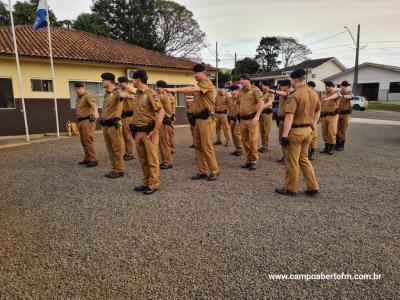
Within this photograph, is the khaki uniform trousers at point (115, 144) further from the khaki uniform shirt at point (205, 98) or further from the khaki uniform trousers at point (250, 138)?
the khaki uniform trousers at point (250, 138)

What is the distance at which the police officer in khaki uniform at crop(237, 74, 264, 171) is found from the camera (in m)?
6.24

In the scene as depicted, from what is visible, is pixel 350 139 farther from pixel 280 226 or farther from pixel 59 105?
pixel 59 105

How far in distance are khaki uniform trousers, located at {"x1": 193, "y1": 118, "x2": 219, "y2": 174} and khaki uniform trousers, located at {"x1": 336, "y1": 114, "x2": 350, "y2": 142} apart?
4945 mm

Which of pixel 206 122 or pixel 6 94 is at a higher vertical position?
pixel 6 94

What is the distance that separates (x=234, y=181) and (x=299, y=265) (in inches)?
110

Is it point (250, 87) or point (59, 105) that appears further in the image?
point (59, 105)

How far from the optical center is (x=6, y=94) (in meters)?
11.6

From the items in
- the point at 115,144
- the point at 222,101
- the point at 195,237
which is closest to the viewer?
the point at 195,237

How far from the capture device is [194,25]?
115 ft

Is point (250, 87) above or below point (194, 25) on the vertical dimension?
below

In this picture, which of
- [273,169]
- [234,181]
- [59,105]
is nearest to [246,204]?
[234,181]

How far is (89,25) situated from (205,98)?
2807cm

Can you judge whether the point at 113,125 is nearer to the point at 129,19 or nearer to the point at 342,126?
the point at 342,126

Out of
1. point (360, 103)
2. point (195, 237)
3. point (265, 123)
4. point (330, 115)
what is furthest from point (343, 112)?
point (360, 103)
